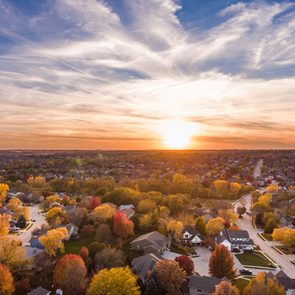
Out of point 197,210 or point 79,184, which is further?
point 79,184

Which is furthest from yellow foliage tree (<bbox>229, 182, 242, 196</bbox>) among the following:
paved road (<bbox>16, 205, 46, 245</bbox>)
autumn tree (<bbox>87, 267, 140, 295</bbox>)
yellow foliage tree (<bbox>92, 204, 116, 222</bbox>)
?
autumn tree (<bbox>87, 267, 140, 295</bbox>)

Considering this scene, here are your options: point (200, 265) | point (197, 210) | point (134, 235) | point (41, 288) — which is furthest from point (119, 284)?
point (197, 210)

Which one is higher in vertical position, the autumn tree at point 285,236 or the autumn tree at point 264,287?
the autumn tree at point 264,287

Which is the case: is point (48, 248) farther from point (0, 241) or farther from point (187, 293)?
point (187, 293)

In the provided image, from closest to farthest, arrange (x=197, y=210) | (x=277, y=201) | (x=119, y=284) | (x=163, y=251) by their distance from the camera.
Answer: (x=119, y=284), (x=163, y=251), (x=197, y=210), (x=277, y=201)

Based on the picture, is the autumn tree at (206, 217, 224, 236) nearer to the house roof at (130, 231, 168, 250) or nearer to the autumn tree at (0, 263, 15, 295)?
the house roof at (130, 231, 168, 250)

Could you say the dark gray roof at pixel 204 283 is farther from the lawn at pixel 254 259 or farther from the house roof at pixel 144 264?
the lawn at pixel 254 259

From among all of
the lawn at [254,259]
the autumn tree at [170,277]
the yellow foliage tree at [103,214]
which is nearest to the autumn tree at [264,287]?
the autumn tree at [170,277]
